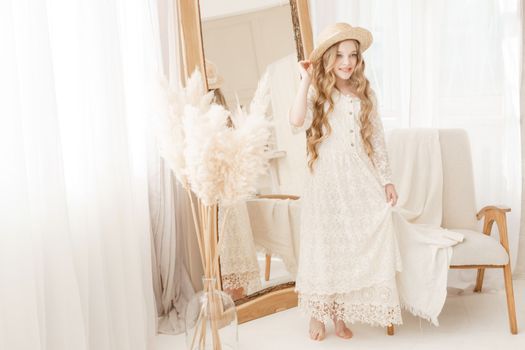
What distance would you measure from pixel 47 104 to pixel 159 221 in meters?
1.23

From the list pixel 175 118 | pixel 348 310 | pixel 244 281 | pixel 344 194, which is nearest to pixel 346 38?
pixel 344 194

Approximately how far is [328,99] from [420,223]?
3.19 feet

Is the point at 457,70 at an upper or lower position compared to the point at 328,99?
upper

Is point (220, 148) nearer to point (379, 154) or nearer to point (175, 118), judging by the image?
point (175, 118)

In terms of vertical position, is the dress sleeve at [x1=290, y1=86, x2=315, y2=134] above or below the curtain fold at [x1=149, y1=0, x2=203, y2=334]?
above

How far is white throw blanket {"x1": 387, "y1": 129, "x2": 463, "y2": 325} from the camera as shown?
8.50 feet

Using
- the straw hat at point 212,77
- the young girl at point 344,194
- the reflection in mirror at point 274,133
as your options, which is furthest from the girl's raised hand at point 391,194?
the straw hat at point 212,77

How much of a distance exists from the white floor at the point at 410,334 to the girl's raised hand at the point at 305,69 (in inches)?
47.9

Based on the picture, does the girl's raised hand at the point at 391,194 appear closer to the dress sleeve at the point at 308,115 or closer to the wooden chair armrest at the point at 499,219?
the dress sleeve at the point at 308,115

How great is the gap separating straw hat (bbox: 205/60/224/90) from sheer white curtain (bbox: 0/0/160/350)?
29 cm

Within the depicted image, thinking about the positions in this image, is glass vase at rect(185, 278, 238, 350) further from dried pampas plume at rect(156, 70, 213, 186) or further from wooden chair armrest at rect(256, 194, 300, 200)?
wooden chair armrest at rect(256, 194, 300, 200)

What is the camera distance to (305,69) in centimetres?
260

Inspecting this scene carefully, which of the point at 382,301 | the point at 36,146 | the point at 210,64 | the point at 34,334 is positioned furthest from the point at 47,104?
the point at 382,301

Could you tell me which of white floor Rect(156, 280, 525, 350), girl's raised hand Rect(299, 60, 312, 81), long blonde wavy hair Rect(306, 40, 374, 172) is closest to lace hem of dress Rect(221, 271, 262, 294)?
white floor Rect(156, 280, 525, 350)
